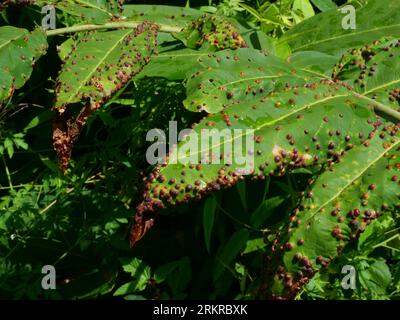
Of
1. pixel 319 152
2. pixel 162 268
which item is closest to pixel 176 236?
pixel 162 268

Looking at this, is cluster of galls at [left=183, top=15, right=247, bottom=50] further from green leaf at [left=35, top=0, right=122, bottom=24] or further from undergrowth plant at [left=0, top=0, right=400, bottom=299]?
green leaf at [left=35, top=0, right=122, bottom=24]

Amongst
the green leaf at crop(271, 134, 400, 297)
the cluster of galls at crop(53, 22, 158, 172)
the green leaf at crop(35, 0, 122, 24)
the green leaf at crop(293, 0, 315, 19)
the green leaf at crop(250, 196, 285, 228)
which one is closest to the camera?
the green leaf at crop(271, 134, 400, 297)

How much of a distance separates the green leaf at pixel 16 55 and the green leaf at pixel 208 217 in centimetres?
75

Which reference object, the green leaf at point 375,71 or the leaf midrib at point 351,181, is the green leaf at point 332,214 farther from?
the green leaf at point 375,71

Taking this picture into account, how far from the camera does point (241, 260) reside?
7.00 ft

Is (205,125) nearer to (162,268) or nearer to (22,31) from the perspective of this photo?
(22,31)

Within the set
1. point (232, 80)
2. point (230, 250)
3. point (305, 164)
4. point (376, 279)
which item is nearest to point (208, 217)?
point (230, 250)

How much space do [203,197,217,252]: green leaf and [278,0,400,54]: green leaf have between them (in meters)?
0.55

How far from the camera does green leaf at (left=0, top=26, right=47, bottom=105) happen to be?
1496mm

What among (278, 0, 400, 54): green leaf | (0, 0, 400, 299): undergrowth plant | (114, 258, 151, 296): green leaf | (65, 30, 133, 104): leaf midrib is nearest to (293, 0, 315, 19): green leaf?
(0, 0, 400, 299): undergrowth plant

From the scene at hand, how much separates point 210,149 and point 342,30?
99 cm

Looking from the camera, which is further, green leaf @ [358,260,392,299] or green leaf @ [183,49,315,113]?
green leaf @ [358,260,392,299]

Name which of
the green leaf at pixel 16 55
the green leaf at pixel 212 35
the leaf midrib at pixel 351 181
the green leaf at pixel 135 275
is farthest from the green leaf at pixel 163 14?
the leaf midrib at pixel 351 181

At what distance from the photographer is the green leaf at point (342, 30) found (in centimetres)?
191
